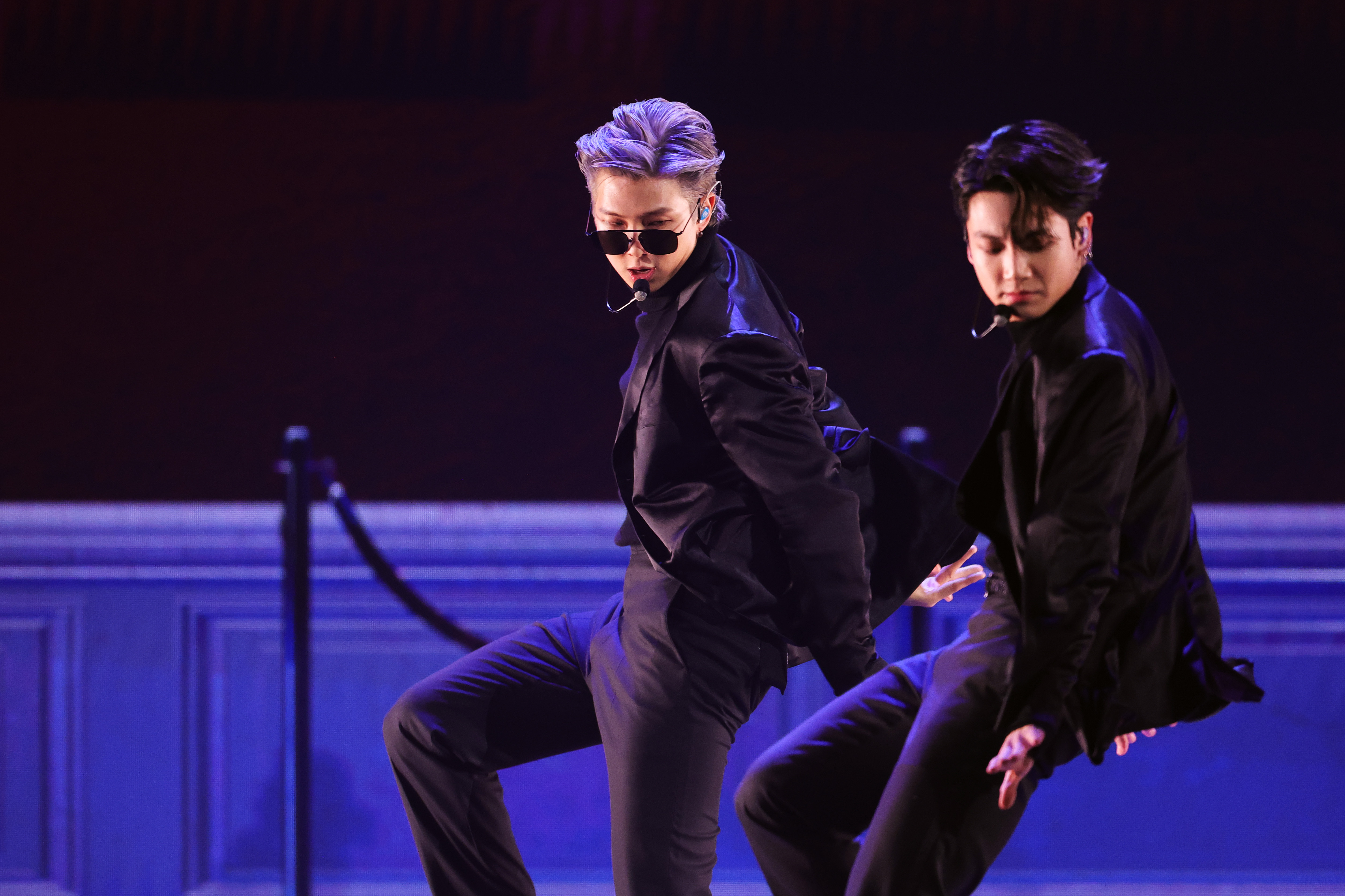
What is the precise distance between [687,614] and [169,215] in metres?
2.41

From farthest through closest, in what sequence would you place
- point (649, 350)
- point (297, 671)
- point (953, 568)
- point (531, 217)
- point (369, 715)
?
point (531, 217), point (369, 715), point (297, 671), point (953, 568), point (649, 350)

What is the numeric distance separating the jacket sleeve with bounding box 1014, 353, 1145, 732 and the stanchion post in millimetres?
1755

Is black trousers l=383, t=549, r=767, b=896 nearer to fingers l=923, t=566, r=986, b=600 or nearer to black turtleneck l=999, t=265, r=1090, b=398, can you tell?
fingers l=923, t=566, r=986, b=600

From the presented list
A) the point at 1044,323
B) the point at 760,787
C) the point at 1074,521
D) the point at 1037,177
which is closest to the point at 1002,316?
the point at 1044,323

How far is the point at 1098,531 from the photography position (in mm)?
1491

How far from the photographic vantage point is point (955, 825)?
1.59 meters

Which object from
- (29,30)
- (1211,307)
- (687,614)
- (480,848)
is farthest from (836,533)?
(29,30)

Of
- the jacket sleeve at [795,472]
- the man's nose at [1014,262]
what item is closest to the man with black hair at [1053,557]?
the man's nose at [1014,262]

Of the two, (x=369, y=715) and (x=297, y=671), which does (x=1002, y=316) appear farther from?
(x=369, y=715)

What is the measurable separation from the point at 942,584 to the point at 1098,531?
0.61 meters

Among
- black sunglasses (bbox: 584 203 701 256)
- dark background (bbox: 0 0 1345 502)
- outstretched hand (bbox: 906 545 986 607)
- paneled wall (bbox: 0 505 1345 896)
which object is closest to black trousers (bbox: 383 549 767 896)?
outstretched hand (bbox: 906 545 986 607)

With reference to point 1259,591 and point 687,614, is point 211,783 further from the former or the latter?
point 1259,591

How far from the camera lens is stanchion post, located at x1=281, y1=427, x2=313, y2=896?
9.10 feet

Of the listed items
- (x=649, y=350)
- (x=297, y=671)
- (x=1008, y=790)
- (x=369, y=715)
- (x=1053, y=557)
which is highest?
(x=649, y=350)
